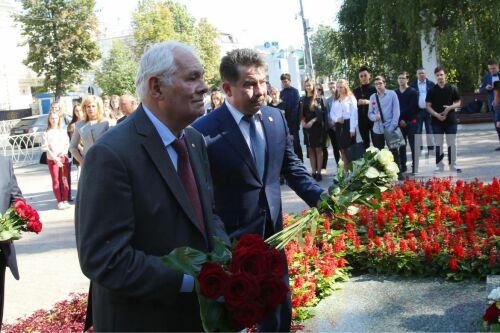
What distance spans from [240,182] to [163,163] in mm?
1402

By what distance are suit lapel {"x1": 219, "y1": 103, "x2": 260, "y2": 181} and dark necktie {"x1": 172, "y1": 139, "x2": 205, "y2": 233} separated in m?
1.21

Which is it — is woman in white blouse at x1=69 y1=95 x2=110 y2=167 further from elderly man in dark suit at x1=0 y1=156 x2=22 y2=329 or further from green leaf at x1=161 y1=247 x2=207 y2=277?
green leaf at x1=161 y1=247 x2=207 y2=277

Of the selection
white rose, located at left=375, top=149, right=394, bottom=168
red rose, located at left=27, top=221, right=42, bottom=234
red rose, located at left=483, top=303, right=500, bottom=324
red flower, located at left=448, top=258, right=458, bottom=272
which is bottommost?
red flower, located at left=448, top=258, right=458, bottom=272

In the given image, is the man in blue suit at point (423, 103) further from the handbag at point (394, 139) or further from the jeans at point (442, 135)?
the handbag at point (394, 139)

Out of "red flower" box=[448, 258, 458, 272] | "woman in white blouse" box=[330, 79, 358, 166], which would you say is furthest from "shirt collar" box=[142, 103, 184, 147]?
"woman in white blouse" box=[330, 79, 358, 166]

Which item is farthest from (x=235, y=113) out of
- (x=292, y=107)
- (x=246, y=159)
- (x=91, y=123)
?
(x=292, y=107)

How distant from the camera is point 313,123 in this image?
12.5m

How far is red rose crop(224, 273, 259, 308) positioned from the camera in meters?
2.04

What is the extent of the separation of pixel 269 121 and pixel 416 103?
345 inches

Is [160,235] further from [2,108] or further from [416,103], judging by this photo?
[2,108]

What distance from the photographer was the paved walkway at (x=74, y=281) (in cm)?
514

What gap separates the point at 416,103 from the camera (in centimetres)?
1206

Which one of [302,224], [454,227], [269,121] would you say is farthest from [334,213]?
[454,227]

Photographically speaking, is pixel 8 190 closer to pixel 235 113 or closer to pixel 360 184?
pixel 235 113
